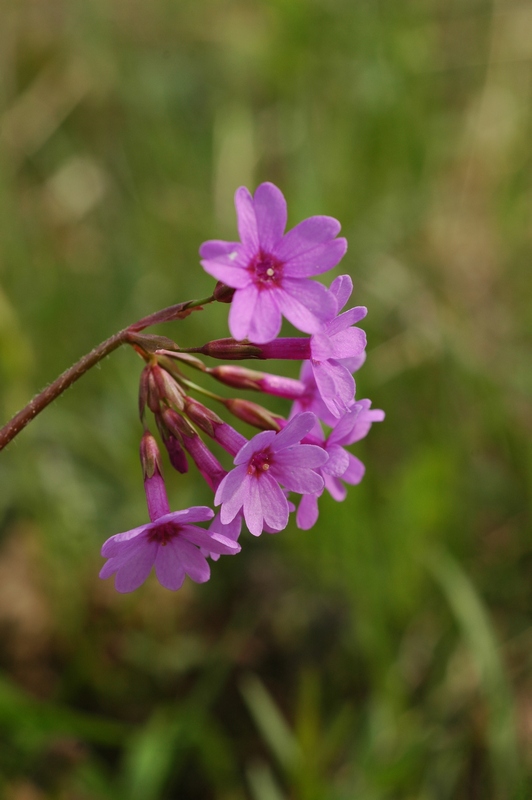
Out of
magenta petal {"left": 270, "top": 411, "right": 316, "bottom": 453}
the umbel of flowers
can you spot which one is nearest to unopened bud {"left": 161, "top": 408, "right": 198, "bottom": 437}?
the umbel of flowers

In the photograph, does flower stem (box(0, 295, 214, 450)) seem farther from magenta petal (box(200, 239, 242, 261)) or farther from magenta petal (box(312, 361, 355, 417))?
magenta petal (box(312, 361, 355, 417))

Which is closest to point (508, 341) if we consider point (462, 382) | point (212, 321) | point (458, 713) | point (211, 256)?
point (462, 382)

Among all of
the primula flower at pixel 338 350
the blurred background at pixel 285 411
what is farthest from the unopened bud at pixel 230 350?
the blurred background at pixel 285 411

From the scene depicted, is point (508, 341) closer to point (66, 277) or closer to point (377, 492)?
point (377, 492)

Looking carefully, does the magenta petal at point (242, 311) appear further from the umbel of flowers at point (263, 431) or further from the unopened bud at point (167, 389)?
the unopened bud at point (167, 389)

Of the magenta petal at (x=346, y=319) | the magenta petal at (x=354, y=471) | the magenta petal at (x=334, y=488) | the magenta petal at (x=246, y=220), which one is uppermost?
the magenta petal at (x=246, y=220)

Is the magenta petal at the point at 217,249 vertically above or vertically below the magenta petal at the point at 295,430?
above
